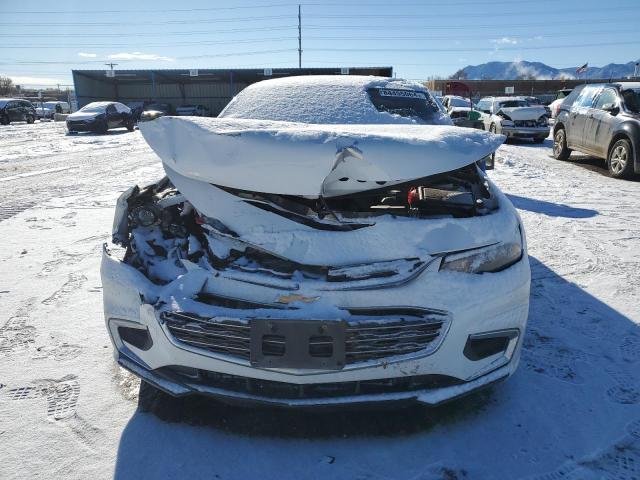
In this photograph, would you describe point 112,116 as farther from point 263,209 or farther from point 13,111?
point 263,209

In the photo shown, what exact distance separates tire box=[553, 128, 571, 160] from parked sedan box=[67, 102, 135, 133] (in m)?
16.9

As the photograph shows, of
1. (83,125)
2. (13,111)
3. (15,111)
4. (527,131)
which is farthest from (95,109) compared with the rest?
(527,131)

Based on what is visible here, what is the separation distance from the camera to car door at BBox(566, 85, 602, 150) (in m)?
8.98

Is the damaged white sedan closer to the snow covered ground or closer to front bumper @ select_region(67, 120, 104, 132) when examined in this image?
the snow covered ground

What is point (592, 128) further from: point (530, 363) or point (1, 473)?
point (1, 473)

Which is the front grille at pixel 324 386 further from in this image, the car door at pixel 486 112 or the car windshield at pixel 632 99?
the car door at pixel 486 112

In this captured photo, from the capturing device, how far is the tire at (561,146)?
1013 centimetres

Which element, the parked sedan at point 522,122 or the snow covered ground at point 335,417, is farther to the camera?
the parked sedan at point 522,122

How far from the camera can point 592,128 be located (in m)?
8.70

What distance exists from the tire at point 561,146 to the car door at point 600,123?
1064 millimetres

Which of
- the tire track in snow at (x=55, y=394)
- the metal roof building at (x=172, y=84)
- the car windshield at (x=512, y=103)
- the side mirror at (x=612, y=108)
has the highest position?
the metal roof building at (x=172, y=84)

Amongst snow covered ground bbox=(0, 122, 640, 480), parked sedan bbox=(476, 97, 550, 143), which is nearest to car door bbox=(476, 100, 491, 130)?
parked sedan bbox=(476, 97, 550, 143)

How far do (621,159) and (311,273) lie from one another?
27.4 ft

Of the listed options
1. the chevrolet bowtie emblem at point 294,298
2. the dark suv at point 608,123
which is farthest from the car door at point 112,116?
the chevrolet bowtie emblem at point 294,298
